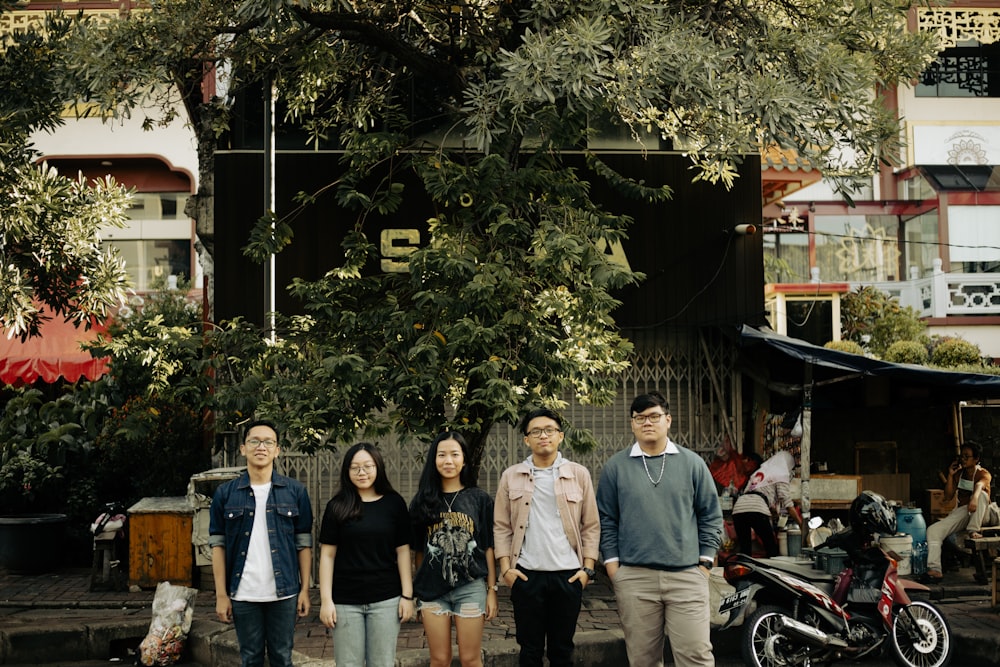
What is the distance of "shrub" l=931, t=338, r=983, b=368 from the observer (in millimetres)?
18719

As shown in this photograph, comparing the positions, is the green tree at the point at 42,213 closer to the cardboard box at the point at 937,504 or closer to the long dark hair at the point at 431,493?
the long dark hair at the point at 431,493

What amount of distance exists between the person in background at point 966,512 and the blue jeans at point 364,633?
772 cm

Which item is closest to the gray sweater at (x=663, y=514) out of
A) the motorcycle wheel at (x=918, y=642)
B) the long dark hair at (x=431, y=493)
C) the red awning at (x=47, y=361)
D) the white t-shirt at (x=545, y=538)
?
the white t-shirt at (x=545, y=538)

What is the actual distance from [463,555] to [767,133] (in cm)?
422

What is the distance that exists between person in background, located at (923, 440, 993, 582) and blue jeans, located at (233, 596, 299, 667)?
26.4ft

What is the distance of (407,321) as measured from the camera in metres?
8.33

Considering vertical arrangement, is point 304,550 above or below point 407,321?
below

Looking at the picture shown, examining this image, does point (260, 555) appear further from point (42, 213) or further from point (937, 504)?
point (937, 504)

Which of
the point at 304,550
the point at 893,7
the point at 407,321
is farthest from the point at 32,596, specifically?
the point at 893,7

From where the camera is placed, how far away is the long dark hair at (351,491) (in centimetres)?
596

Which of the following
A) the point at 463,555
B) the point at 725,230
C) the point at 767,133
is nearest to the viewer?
the point at 463,555

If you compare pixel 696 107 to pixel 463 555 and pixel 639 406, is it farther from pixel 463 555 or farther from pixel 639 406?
pixel 463 555

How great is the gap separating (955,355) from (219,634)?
14517 mm

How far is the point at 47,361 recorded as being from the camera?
17.3m
